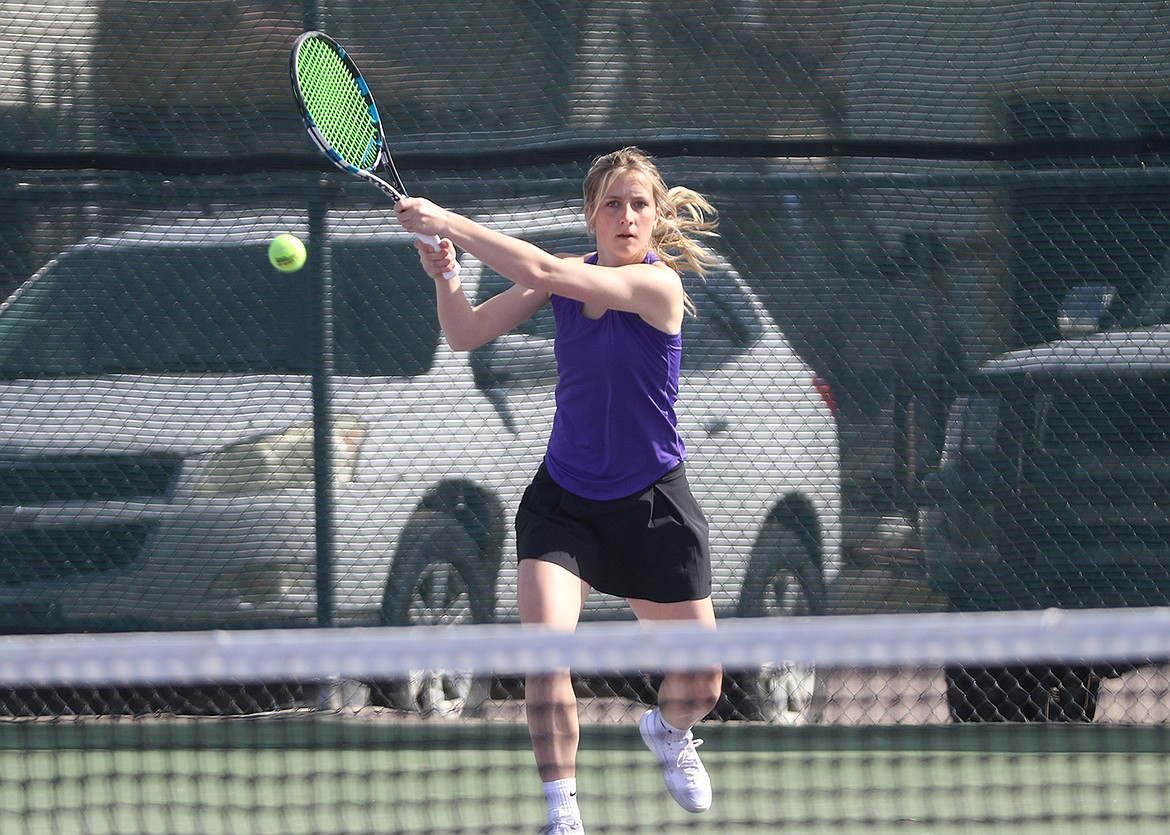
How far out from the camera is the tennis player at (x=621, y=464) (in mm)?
2797

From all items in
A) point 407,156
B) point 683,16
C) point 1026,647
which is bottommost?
point 1026,647

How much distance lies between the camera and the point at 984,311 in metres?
4.19

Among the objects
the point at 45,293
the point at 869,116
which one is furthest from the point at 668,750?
the point at 45,293

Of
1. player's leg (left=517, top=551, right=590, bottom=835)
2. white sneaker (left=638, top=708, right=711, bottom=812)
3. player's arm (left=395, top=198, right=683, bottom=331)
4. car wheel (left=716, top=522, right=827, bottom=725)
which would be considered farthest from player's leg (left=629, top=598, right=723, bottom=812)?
car wheel (left=716, top=522, right=827, bottom=725)

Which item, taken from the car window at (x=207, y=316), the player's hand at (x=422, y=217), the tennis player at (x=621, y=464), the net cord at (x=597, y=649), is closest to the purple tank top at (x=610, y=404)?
the tennis player at (x=621, y=464)

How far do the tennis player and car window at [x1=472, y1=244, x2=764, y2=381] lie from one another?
1.24 m

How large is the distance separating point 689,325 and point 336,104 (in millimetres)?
1422

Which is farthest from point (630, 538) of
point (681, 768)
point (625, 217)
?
point (625, 217)

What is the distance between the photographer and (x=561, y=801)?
2.67m

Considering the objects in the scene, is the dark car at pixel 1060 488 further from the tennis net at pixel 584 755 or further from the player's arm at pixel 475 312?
the player's arm at pixel 475 312

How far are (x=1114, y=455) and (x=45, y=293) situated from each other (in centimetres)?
325

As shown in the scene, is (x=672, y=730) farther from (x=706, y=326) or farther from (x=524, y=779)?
(x=706, y=326)

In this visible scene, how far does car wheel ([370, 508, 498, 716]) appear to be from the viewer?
165 inches

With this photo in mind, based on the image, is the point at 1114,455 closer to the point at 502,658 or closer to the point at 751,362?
the point at 751,362
